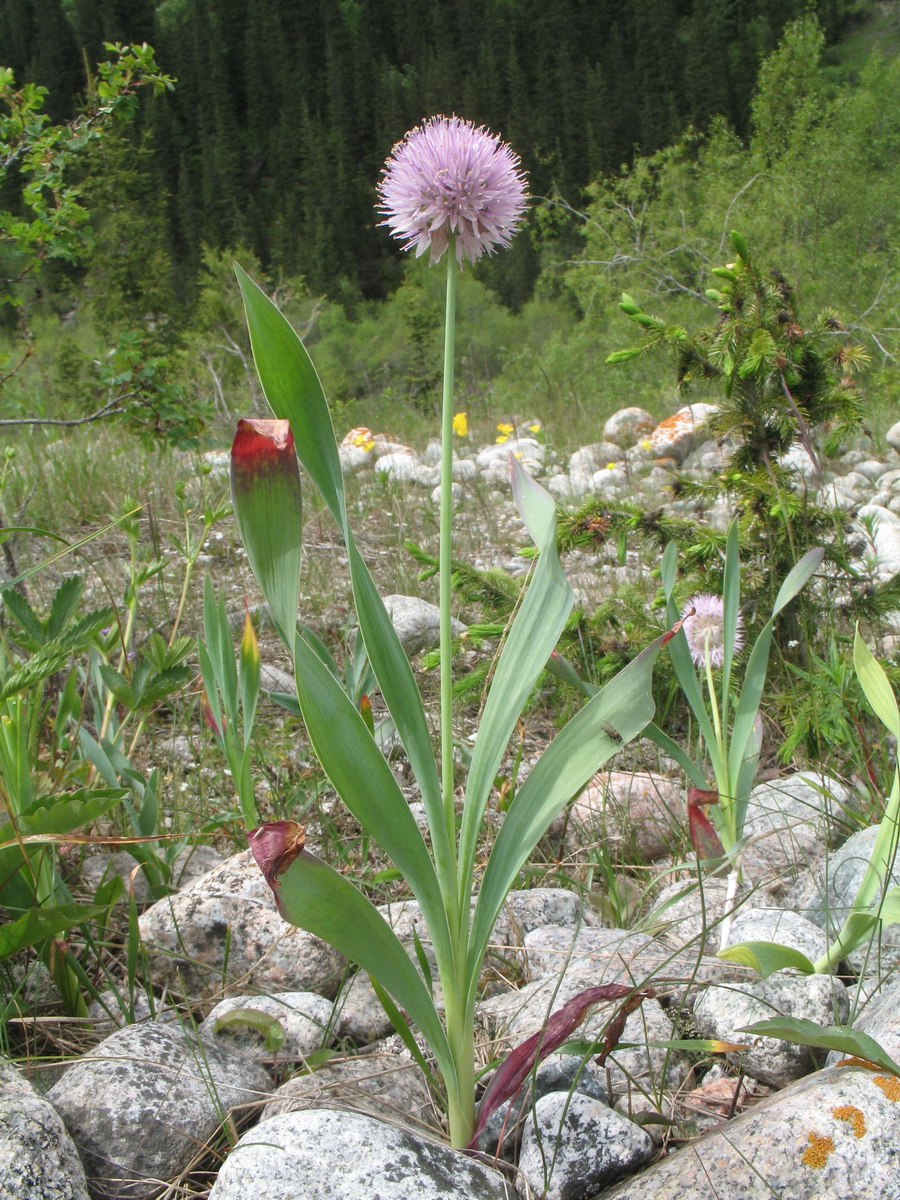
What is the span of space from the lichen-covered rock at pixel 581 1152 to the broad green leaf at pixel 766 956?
18 centimetres

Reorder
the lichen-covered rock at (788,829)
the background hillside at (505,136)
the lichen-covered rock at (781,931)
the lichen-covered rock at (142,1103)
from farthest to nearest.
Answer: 1. the background hillside at (505,136)
2. the lichen-covered rock at (788,829)
3. the lichen-covered rock at (781,931)
4. the lichen-covered rock at (142,1103)

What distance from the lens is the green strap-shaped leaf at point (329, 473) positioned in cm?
67

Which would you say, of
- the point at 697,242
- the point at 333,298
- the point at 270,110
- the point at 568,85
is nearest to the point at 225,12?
the point at 270,110

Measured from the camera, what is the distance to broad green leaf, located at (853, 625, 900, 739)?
0.94 m

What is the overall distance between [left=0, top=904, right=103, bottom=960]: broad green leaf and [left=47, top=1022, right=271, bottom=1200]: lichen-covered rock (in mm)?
120

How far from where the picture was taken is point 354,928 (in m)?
0.67

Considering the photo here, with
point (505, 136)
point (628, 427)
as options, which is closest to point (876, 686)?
point (628, 427)

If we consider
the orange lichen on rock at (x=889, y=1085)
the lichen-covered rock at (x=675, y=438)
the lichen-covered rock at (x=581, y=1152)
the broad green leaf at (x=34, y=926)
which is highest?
the lichen-covered rock at (x=675, y=438)

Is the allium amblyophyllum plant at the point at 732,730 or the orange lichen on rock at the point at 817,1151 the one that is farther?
the allium amblyophyllum plant at the point at 732,730

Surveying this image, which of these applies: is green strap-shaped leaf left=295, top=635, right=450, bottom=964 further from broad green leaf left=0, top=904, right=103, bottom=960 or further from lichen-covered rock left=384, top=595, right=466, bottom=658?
lichen-covered rock left=384, top=595, right=466, bottom=658

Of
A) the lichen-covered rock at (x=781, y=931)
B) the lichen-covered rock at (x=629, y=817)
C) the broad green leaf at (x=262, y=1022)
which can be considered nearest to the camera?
the broad green leaf at (x=262, y=1022)

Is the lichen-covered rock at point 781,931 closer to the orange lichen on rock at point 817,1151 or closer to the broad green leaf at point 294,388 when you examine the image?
the orange lichen on rock at point 817,1151

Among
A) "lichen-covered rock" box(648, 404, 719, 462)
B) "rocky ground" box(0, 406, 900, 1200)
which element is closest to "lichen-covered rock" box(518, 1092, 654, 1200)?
"rocky ground" box(0, 406, 900, 1200)

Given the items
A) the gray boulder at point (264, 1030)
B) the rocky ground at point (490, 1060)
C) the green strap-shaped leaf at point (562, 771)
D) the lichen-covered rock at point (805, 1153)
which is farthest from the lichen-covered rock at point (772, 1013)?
the gray boulder at point (264, 1030)
